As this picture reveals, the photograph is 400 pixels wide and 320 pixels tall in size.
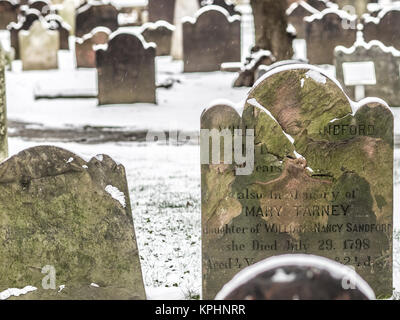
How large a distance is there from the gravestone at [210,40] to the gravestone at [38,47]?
3455 millimetres

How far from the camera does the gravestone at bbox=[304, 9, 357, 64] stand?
19500mm

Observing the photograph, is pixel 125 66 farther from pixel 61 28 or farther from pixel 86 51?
pixel 61 28

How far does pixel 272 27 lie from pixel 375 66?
252cm

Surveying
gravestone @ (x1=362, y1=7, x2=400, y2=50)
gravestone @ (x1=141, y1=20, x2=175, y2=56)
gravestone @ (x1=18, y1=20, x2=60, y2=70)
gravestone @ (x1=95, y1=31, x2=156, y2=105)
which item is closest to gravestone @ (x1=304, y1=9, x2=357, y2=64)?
gravestone @ (x1=362, y1=7, x2=400, y2=50)

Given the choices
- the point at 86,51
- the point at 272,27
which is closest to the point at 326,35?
the point at 272,27

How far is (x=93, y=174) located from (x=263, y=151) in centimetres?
106

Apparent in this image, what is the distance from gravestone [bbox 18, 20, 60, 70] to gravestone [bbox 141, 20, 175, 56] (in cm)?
261

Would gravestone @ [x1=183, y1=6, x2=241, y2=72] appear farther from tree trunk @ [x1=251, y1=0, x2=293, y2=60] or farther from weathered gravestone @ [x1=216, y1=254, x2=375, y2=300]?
weathered gravestone @ [x1=216, y1=254, x2=375, y2=300]

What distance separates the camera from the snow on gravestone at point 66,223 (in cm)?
515

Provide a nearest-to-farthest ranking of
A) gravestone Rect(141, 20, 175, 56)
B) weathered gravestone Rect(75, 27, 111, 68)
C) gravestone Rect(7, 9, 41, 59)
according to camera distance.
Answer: weathered gravestone Rect(75, 27, 111, 68), gravestone Rect(141, 20, 175, 56), gravestone Rect(7, 9, 41, 59)

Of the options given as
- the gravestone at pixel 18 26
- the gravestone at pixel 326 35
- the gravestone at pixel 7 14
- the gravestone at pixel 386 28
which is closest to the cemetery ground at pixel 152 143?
the gravestone at pixel 18 26

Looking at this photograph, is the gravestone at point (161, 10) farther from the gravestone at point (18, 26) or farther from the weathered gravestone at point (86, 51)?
the weathered gravestone at point (86, 51)

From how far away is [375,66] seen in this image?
14.6 meters

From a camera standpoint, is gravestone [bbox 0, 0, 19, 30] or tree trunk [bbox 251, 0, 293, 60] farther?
gravestone [bbox 0, 0, 19, 30]
